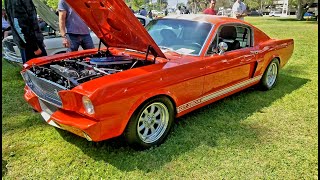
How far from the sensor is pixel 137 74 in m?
2.94

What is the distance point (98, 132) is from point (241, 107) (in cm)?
255

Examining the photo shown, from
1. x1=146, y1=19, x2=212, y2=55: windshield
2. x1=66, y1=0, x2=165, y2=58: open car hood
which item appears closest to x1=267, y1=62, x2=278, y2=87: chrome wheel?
x1=146, y1=19, x2=212, y2=55: windshield

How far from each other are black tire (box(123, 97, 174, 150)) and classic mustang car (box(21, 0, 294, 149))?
0.01m

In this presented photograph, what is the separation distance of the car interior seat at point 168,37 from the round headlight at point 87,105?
5.74 feet

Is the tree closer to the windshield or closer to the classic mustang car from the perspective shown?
the classic mustang car

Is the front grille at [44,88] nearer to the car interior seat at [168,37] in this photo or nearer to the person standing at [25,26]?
the person standing at [25,26]

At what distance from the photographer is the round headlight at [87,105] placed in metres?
2.59

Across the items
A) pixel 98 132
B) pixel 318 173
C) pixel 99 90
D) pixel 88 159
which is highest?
pixel 99 90

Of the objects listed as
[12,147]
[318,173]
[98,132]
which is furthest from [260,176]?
[12,147]

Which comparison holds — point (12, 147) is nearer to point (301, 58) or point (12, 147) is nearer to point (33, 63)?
point (33, 63)

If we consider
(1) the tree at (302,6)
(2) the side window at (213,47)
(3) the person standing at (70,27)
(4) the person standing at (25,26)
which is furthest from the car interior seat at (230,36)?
(1) the tree at (302,6)

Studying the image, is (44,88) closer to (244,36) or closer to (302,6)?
(244,36)

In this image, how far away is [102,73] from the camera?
320 cm

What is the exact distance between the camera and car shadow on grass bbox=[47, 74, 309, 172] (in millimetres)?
2967
